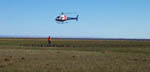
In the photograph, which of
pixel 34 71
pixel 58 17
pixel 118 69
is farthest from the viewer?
pixel 58 17

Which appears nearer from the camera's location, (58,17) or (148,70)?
(148,70)

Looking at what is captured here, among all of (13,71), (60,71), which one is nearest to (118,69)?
(60,71)

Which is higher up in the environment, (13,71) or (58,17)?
(58,17)

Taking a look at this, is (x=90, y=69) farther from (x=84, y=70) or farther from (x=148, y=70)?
(x=148, y=70)

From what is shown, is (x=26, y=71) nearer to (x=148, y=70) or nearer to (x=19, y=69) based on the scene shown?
(x=19, y=69)

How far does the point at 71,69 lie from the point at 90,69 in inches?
50.7

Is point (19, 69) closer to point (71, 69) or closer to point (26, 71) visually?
point (26, 71)

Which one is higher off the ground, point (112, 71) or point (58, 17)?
point (58, 17)

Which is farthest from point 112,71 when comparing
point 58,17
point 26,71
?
point 58,17

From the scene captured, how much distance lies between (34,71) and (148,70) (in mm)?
7543

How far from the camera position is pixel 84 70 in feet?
68.5

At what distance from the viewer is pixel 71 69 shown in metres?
21.3

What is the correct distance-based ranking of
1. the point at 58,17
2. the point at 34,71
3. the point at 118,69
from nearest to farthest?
the point at 34,71 < the point at 118,69 < the point at 58,17

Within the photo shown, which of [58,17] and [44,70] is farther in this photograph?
[58,17]
